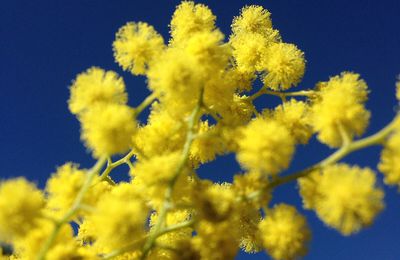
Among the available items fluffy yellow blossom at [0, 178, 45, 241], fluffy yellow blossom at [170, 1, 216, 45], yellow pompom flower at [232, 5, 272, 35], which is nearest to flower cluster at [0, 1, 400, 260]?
fluffy yellow blossom at [0, 178, 45, 241]

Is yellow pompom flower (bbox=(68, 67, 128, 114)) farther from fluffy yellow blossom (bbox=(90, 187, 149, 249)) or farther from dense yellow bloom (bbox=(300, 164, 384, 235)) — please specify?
dense yellow bloom (bbox=(300, 164, 384, 235))

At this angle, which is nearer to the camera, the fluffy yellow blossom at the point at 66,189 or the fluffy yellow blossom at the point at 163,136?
the fluffy yellow blossom at the point at 66,189

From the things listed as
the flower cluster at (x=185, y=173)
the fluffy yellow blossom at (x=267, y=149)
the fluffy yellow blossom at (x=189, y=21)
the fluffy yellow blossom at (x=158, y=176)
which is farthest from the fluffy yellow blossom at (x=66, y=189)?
the fluffy yellow blossom at (x=189, y=21)

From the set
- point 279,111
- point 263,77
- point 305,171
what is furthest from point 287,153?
point 263,77

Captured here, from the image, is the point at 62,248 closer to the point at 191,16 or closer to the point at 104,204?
the point at 104,204

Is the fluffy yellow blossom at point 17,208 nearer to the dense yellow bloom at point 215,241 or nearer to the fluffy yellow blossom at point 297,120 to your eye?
the dense yellow bloom at point 215,241

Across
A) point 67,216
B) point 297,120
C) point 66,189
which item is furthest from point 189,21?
point 67,216
